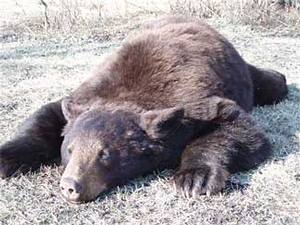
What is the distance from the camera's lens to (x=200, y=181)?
3439 mm

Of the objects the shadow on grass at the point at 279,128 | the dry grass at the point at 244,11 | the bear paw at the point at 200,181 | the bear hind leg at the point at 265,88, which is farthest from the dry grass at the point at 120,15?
the bear paw at the point at 200,181

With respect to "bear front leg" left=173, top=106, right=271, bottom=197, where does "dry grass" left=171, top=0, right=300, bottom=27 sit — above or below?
below

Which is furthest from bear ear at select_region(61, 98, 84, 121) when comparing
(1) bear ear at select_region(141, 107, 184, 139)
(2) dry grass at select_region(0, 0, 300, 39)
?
(2) dry grass at select_region(0, 0, 300, 39)

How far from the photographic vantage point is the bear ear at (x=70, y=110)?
3756 mm

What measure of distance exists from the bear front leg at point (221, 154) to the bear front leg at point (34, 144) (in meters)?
0.91

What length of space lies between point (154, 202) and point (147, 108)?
625 millimetres

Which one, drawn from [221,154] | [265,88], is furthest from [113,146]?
[265,88]

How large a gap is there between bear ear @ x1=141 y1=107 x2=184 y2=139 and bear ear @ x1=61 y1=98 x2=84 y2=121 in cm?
44

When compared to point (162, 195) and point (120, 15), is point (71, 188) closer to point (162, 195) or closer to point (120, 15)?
point (162, 195)

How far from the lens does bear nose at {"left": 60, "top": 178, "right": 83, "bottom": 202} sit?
3.20 m

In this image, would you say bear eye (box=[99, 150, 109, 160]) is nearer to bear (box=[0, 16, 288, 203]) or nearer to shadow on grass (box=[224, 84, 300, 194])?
bear (box=[0, 16, 288, 203])

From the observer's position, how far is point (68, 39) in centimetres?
857

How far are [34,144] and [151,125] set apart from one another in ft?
2.82

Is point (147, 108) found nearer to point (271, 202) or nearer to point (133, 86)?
point (133, 86)
